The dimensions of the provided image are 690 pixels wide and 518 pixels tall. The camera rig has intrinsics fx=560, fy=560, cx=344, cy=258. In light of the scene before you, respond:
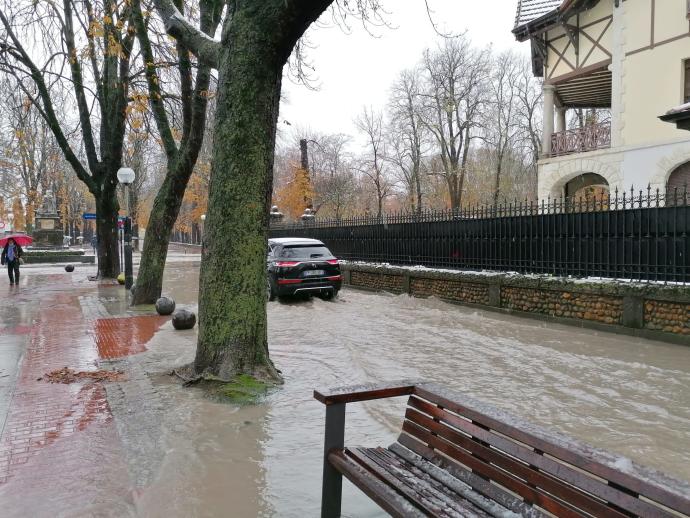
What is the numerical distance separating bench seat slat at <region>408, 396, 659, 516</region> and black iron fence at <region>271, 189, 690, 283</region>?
802 centimetres

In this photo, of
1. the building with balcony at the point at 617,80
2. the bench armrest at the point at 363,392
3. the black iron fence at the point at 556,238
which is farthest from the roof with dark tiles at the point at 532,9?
the bench armrest at the point at 363,392

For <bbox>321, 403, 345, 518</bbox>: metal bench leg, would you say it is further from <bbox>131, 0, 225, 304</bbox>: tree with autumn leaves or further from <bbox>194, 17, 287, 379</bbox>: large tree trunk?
<bbox>131, 0, 225, 304</bbox>: tree with autumn leaves

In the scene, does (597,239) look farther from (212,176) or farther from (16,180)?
(16,180)

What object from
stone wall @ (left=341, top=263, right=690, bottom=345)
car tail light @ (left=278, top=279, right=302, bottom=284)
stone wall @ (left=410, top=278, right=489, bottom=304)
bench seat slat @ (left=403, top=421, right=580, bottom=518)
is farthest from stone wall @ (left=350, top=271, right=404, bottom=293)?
bench seat slat @ (left=403, top=421, right=580, bottom=518)

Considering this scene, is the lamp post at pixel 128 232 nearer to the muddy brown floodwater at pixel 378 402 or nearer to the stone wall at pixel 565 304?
the muddy brown floodwater at pixel 378 402

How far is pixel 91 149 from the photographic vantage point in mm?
18094

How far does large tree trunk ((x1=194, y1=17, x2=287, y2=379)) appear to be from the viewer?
587 centimetres

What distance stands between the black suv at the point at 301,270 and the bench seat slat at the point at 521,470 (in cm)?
1094

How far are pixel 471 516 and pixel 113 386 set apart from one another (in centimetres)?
498

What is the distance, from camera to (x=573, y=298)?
1095 cm

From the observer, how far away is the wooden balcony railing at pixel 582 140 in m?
19.0

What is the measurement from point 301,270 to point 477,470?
38.3 feet

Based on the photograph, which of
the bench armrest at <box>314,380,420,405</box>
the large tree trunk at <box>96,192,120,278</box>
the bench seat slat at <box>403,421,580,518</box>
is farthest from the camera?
the large tree trunk at <box>96,192,120,278</box>

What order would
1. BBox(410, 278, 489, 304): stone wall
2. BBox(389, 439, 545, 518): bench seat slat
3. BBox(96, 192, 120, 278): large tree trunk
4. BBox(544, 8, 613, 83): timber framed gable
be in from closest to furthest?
BBox(389, 439, 545, 518): bench seat slat
BBox(410, 278, 489, 304): stone wall
BBox(544, 8, 613, 83): timber framed gable
BBox(96, 192, 120, 278): large tree trunk
